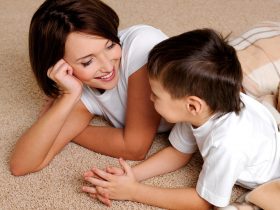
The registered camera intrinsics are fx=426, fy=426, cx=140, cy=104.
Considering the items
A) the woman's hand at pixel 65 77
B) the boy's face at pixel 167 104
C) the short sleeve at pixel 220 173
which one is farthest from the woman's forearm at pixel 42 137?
the short sleeve at pixel 220 173

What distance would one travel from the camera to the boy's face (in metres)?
0.93

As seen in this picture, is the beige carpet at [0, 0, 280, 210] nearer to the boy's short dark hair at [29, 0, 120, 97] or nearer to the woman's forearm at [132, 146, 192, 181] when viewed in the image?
the woman's forearm at [132, 146, 192, 181]

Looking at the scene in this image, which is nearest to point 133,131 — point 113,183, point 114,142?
point 114,142

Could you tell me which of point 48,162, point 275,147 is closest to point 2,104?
point 48,162

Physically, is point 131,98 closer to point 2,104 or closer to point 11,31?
point 2,104

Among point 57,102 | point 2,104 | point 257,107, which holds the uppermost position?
point 257,107

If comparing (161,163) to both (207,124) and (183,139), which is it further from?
(207,124)

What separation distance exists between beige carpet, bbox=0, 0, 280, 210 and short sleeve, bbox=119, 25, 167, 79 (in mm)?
279

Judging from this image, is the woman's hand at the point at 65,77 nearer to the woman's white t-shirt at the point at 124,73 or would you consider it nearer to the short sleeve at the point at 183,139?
the woman's white t-shirt at the point at 124,73

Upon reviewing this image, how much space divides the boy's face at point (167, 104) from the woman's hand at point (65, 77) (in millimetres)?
227

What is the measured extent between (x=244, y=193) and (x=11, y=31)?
1.21 m

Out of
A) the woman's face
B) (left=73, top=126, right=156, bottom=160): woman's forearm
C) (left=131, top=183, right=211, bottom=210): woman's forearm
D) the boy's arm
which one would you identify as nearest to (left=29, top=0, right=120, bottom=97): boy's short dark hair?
the woman's face

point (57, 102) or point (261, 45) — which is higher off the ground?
point (261, 45)

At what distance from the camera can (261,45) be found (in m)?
1.27
